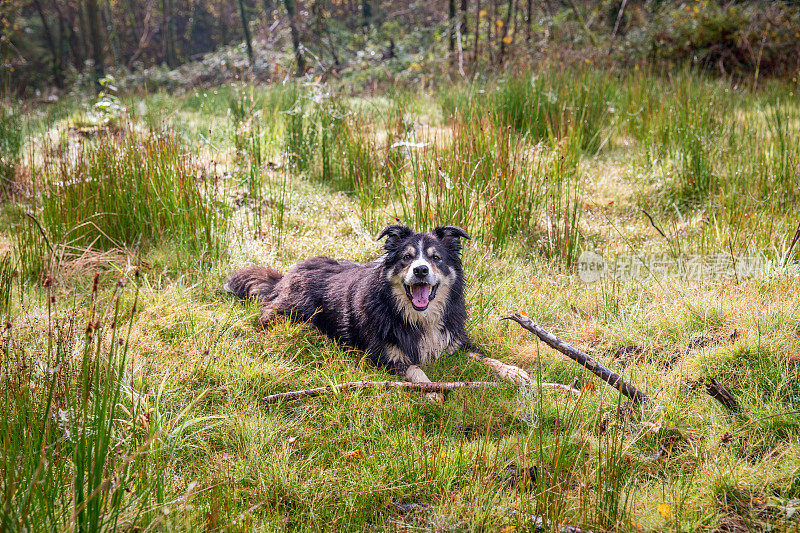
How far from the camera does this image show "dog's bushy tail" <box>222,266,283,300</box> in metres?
4.19

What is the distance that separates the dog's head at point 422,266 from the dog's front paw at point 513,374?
55 cm

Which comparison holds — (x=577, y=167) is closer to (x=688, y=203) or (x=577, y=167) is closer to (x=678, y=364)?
(x=688, y=203)

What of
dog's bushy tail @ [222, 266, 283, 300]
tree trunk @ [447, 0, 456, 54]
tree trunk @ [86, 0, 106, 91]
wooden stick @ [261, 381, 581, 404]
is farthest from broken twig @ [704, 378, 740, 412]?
tree trunk @ [86, 0, 106, 91]

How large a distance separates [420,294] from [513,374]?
747 millimetres

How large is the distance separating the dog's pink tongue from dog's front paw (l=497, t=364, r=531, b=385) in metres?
0.64

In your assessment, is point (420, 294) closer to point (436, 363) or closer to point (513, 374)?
point (436, 363)

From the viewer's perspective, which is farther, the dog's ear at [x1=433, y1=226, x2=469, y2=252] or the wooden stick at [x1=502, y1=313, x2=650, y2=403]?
the dog's ear at [x1=433, y1=226, x2=469, y2=252]

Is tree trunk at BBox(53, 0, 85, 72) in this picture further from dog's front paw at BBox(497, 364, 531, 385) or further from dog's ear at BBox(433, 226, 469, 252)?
dog's front paw at BBox(497, 364, 531, 385)

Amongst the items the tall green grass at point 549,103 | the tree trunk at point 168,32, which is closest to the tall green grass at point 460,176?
the tall green grass at point 549,103

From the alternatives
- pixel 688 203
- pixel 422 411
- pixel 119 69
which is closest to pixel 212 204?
pixel 422 411

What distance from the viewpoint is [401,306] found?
11.7ft

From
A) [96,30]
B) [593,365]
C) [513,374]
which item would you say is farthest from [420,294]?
[96,30]

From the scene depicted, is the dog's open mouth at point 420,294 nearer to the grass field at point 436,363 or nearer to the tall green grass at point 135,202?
the grass field at point 436,363

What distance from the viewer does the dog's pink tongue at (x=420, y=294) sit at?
3385 millimetres
